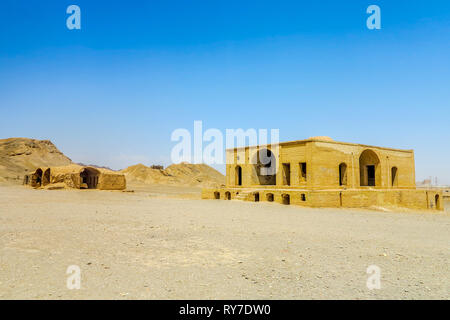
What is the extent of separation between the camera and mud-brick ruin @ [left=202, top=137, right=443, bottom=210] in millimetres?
19750

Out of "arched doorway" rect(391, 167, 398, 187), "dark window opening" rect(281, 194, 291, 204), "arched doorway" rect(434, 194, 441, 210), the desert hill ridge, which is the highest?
the desert hill ridge

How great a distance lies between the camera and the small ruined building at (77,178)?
27859 millimetres

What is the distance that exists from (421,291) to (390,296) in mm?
556

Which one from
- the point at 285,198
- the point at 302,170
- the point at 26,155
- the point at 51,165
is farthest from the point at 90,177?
the point at 26,155

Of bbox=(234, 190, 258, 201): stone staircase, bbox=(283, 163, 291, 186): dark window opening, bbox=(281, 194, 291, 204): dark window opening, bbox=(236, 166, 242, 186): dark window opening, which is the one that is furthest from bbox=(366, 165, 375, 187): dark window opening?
bbox=(234, 190, 258, 201): stone staircase

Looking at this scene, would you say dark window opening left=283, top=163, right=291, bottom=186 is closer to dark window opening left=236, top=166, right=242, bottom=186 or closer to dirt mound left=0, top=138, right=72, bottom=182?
dark window opening left=236, top=166, right=242, bottom=186

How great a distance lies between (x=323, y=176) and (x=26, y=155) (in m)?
62.8

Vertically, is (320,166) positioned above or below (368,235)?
above

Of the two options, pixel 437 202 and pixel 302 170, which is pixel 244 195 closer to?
pixel 302 170

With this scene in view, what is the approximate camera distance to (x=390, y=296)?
4.20 metres
